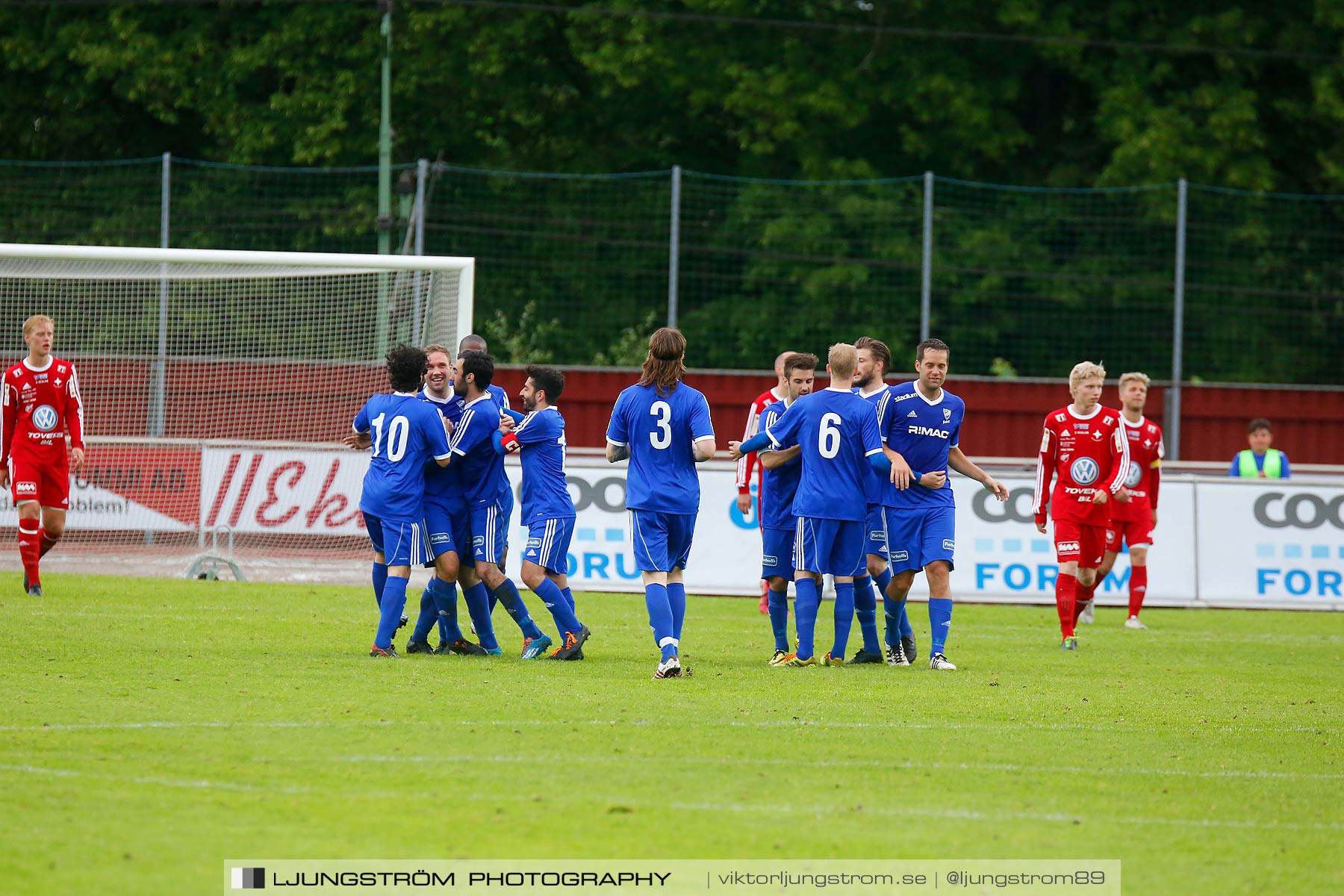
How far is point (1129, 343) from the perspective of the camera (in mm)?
23766

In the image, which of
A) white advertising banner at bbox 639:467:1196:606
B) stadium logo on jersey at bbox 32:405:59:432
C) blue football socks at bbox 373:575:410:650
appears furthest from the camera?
white advertising banner at bbox 639:467:1196:606

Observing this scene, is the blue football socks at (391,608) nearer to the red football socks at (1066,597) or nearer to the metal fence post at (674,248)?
the red football socks at (1066,597)

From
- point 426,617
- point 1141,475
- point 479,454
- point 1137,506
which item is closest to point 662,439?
point 479,454

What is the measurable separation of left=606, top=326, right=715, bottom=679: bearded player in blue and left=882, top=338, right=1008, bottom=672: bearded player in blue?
5.41 ft

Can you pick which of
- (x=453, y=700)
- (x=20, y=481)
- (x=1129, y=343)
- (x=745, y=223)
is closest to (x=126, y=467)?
(x=20, y=481)

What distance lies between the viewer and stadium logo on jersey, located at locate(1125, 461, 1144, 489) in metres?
14.4

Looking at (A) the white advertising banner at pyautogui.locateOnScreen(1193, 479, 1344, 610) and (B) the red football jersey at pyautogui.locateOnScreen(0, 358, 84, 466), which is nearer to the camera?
(B) the red football jersey at pyautogui.locateOnScreen(0, 358, 84, 466)

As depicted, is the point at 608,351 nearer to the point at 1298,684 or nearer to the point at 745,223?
the point at 745,223

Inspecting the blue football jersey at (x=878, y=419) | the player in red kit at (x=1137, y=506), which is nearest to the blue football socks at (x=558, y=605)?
the blue football jersey at (x=878, y=419)

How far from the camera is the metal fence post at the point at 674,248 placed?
71.6ft

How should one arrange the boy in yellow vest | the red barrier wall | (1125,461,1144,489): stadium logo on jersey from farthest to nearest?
the red barrier wall < the boy in yellow vest < (1125,461,1144,489): stadium logo on jersey

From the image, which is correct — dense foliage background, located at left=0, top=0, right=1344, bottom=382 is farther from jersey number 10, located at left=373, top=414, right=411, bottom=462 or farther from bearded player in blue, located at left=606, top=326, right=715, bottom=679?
bearded player in blue, located at left=606, top=326, right=715, bottom=679

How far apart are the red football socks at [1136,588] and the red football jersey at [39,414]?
9.28m

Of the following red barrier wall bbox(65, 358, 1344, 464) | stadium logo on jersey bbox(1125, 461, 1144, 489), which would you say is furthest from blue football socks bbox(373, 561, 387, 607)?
red barrier wall bbox(65, 358, 1344, 464)
